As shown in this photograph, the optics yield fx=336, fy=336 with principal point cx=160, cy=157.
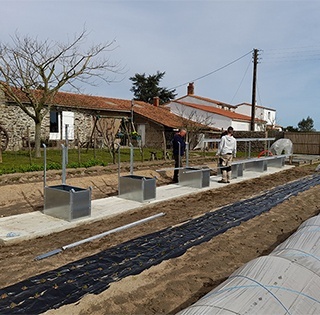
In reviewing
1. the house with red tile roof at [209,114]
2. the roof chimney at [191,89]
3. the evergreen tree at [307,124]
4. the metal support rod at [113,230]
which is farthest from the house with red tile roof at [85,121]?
the evergreen tree at [307,124]

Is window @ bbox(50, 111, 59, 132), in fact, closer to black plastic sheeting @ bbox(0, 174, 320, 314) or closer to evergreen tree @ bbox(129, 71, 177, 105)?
black plastic sheeting @ bbox(0, 174, 320, 314)

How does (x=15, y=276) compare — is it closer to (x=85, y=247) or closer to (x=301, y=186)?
(x=85, y=247)

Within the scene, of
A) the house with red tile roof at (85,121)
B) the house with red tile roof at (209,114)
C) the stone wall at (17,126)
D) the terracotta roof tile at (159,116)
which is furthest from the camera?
the house with red tile roof at (209,114)

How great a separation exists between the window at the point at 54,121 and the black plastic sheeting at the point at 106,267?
15516 mm

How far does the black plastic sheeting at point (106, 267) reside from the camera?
3.42 meters

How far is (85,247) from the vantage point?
4.89m

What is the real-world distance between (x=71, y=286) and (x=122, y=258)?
92 centimetres

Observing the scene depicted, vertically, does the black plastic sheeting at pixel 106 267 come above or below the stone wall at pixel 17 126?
below

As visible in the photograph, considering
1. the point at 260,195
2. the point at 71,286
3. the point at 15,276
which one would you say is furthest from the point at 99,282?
the point at 260,195

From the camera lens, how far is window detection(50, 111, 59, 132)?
20.1 m

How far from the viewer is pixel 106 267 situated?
4.19 metres

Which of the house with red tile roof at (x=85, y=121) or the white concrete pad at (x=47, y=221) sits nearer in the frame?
the white concrete pad at (x=47, y=221)

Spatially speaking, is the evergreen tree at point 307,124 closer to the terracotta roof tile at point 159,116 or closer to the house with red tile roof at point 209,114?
the house with red tile roof at point 209,114

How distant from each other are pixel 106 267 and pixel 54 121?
17402mm
